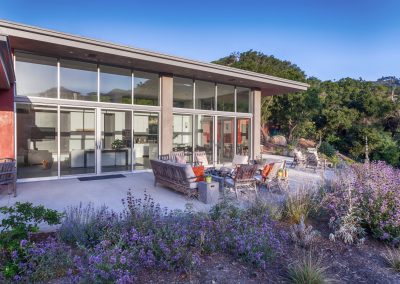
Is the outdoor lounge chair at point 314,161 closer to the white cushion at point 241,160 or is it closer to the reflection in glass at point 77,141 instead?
the white cushion at point 241,160

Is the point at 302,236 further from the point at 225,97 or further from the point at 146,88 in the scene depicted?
the point at 225,97

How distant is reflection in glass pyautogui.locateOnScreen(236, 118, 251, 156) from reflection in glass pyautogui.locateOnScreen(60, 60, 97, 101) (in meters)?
6.95

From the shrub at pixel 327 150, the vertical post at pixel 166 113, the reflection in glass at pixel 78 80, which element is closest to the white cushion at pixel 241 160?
the vertical post at pixel 166 113

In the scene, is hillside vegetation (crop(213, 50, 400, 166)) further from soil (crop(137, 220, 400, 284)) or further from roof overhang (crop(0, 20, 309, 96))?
soil (crop(137, 220, 400, 284))

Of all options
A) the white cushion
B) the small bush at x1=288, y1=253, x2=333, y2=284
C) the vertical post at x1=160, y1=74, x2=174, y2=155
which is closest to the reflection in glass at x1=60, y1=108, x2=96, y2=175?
the vertical post at x1=160, y1=74, x2=174, y2=155

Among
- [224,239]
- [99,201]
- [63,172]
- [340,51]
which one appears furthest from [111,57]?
[340,51]

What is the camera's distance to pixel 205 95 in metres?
12.3

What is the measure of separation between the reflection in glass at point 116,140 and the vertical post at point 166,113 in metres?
1.34

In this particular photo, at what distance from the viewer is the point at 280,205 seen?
5.06 m

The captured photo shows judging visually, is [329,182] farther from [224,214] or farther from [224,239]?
[224,239]

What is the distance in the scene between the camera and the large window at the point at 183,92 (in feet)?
37.7

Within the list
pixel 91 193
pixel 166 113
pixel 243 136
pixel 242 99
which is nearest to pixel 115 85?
pixel 166 113

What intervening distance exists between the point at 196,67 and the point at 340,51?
38.7 ft

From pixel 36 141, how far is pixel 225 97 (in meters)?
8.08
